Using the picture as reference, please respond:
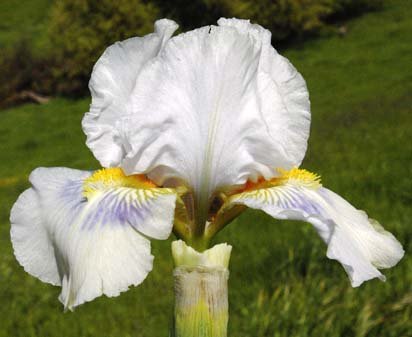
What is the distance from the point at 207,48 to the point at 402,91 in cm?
1198

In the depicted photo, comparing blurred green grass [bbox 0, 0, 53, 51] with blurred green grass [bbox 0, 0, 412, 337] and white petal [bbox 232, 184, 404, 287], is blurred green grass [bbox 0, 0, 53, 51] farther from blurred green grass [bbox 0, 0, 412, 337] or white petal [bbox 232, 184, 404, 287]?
white petal [bbox 232, 184, 404, 287]

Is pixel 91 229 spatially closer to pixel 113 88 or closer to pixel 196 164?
pixel 196 164

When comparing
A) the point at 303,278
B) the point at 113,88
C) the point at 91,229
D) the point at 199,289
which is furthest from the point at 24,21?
the point at 199,289

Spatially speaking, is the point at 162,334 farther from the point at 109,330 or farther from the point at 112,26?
the point at 112,26

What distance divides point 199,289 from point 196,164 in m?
0.31

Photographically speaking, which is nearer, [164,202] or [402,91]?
[164,202]

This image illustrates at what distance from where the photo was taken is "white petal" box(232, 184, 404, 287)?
153 cm

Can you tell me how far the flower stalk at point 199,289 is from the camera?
156 centimetres

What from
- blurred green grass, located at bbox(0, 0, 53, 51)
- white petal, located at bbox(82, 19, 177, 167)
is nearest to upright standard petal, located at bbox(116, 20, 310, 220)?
white petal, located at bbox(82, 19, 177, 167)

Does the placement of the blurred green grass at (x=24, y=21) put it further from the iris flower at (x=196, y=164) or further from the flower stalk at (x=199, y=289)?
the flower stalk at (x=199, y=289)

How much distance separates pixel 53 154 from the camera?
14.7m

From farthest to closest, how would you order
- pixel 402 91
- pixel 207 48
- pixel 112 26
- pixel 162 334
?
pixel 112 26, pixel 402 91, pixel 162 334, pixel 207 48

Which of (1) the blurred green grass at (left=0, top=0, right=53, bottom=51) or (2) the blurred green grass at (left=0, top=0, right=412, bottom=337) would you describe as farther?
(1) the blurred green grass at (left=0, top=0, right=53, bottom=51)

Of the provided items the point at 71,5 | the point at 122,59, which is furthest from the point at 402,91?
the point at 122,59
